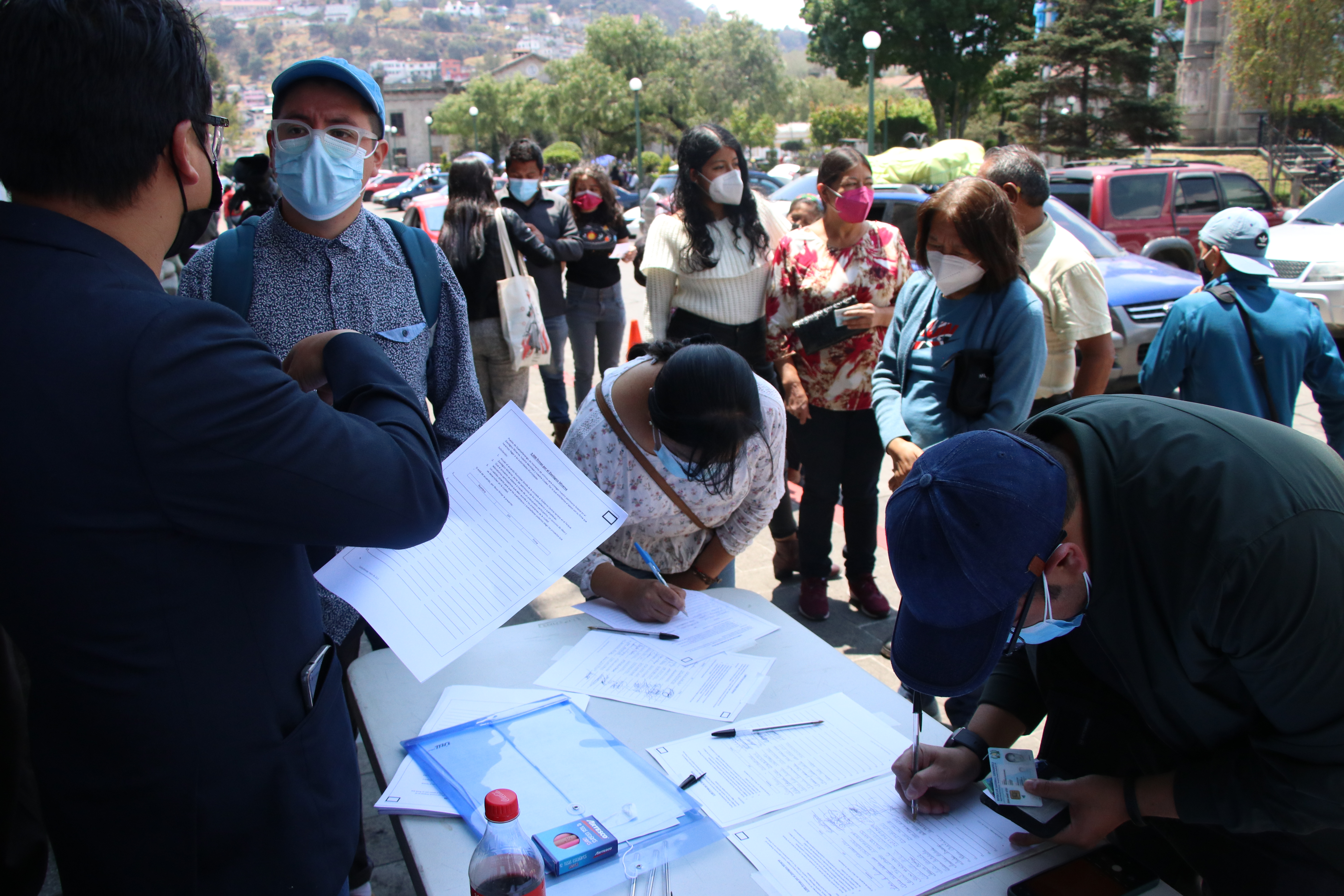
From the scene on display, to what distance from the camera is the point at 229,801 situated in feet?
3.61

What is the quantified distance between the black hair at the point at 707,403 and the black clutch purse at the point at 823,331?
4.20 feet

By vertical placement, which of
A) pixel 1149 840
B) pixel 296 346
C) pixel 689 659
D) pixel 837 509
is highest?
pixel 296 346

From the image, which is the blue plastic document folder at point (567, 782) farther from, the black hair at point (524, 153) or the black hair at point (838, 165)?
the black hair at point (524, 153)

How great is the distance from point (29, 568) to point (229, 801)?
1.20ft

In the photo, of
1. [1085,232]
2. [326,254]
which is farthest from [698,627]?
[1085,232]

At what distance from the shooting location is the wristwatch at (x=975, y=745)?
5.11ft

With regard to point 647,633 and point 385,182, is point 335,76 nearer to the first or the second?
point 647,633

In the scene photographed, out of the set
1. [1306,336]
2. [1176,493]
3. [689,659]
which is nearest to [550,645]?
[689,659]

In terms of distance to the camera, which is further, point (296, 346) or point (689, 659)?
point (689, 659)

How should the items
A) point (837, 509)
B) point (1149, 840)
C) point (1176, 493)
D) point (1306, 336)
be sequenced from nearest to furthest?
1. point (1176, 493)
2. point (1149, 840)
3. point (1306, 336)
4. point (837, 509)

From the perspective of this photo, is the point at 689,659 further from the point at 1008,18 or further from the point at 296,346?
the point at 1008,18

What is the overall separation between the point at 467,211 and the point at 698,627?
3231 millimetres

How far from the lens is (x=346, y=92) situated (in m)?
1.96

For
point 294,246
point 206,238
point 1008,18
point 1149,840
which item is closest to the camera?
point 1149,840
